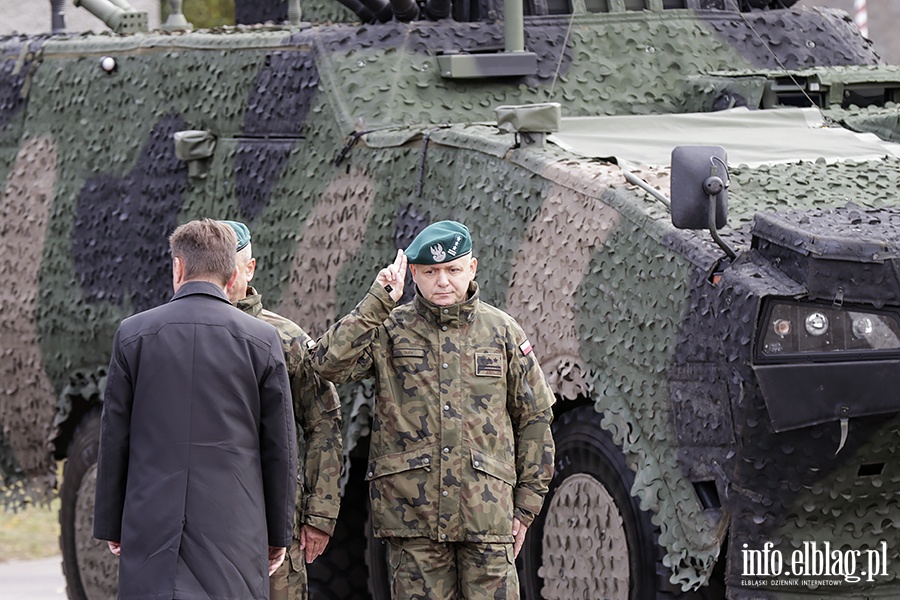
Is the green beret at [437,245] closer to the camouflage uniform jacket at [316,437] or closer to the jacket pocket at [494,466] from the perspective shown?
the camouflage uniform jacket at [316,437]

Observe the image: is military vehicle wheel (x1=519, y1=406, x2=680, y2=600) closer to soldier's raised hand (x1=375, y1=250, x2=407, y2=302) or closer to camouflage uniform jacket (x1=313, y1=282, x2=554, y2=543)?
camouflage uniform jacket (x1=313, y1=282, x2=554, y2=543)

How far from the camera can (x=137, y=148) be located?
888cm

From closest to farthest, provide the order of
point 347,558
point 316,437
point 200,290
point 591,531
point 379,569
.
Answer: point 200,290
point 316,437
point 591,531
point 379,569
point 347,558

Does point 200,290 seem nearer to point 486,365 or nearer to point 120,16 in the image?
point 486,365

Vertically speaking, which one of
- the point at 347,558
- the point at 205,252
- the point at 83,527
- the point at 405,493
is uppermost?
the point at 205,252

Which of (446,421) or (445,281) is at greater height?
(445,281)

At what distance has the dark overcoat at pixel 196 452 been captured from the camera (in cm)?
501

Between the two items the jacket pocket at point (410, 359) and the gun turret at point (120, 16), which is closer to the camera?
the jacket pocket at point (410, 359)

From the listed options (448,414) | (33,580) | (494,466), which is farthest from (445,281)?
(33,580)

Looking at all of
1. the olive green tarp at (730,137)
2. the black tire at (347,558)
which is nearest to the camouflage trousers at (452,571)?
the olive green tarp at (730,137)

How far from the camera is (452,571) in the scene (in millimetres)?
5832

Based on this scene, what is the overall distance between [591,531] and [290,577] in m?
1.10

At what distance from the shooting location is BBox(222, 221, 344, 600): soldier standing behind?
5.91m

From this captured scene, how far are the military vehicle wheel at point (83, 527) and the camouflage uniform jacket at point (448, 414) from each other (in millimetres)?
3358
